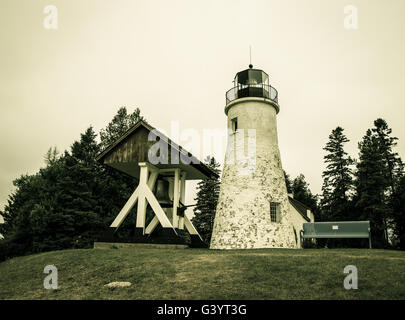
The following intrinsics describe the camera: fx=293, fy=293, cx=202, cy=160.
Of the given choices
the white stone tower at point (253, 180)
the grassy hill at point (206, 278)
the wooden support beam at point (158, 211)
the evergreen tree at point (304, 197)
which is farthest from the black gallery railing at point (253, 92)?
the evergreen tree at point (304, 197)

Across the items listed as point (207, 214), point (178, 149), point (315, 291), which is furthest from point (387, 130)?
point (315, 291)

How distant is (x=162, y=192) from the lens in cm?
1836

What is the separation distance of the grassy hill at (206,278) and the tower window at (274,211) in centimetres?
827

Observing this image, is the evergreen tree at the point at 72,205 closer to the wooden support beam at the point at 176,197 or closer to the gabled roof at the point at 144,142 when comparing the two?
the gabled roof at the point at 144,142

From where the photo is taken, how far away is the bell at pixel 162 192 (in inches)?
703

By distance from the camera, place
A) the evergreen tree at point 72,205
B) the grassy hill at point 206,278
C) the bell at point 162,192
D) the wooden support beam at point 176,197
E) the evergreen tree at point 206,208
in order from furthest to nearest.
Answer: the evergreen tree at point 206,208, the evergreen tree at point 72,205, the bell at point 162,192, the wooden support beam at point 176,197, the grassy hill at point 206,278

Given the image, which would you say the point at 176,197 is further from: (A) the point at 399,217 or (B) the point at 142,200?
(A) the point at 399,217

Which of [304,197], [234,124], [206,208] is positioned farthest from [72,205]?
[304,197]

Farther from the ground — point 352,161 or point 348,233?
point 352,161

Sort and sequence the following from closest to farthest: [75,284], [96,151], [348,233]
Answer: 1. [75,284]
2. [348,233]
3. [96,151]
